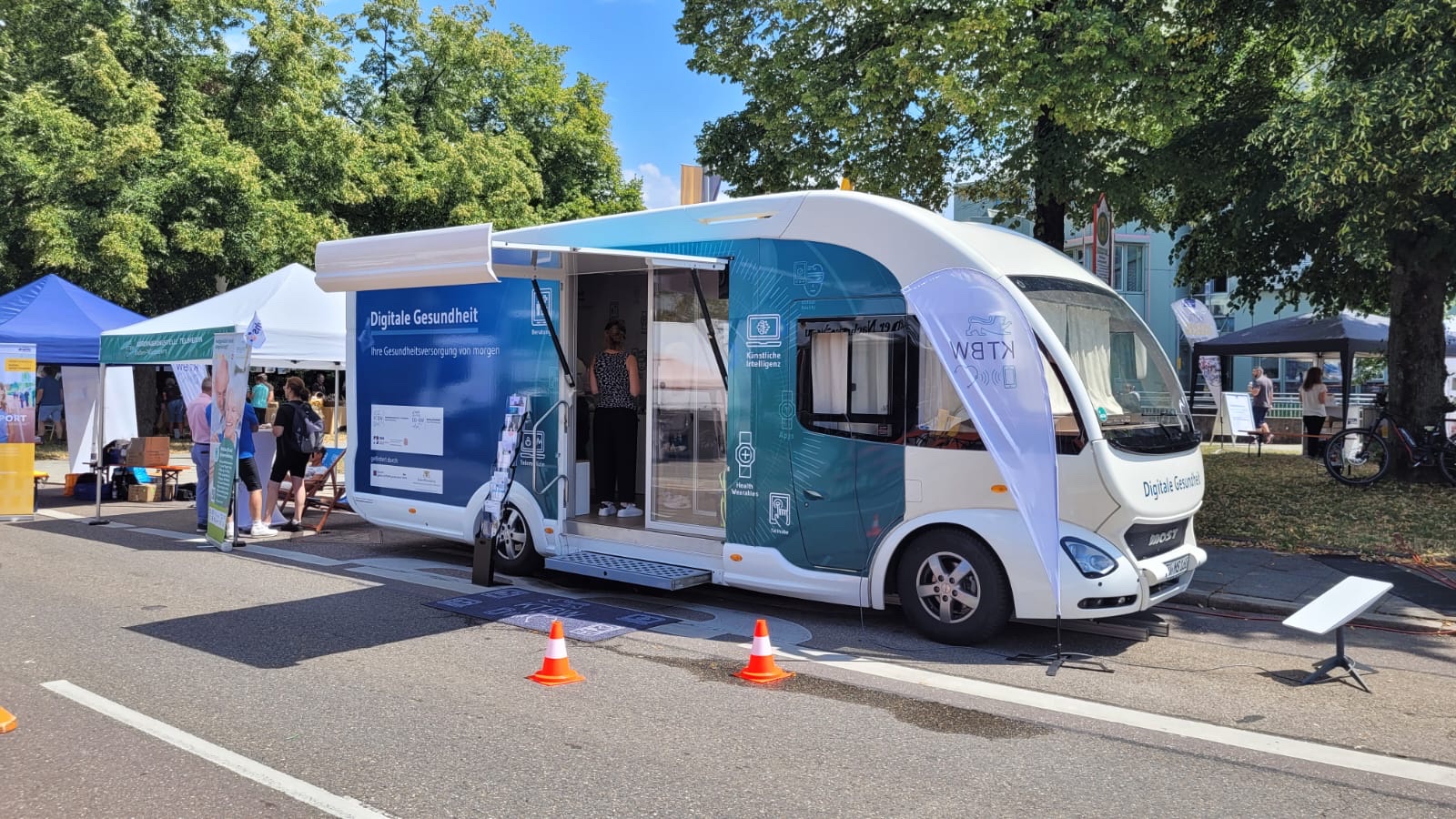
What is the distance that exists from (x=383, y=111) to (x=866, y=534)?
24897mm

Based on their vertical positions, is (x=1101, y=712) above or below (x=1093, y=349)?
below

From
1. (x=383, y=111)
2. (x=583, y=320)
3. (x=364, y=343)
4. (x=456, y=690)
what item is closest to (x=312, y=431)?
(x=364, y=343)

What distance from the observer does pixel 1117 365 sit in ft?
23.2

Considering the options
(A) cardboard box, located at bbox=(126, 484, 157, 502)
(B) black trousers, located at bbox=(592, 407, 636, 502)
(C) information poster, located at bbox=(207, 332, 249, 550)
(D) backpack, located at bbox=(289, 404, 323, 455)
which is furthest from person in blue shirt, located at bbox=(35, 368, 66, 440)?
(B) black trousers, located at bbox=(592, 407, 636, 502)

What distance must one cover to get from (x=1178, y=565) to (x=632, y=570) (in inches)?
154

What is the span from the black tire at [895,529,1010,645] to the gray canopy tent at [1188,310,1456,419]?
1457 centimetres

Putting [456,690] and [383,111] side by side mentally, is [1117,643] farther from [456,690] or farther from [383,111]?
[383,111]

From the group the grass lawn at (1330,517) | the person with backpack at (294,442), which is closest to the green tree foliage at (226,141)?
the person with backpack at (294,442)

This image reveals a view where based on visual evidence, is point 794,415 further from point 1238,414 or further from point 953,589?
point 1238,414

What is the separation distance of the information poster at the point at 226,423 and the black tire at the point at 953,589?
757 centimetres

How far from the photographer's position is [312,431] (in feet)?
40.8

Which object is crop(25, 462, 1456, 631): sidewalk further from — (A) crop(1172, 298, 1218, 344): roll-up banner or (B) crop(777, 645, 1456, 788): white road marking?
(A) crop(1172, 298, 1218, 344): roll-up banner

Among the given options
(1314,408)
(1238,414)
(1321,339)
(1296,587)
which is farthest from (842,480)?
(1321,339)

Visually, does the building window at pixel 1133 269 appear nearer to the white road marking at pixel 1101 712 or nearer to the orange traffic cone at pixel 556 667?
the white road marking at pixel 1101 712
